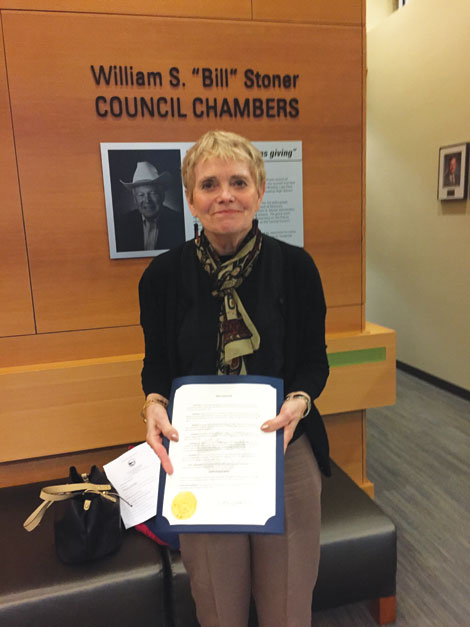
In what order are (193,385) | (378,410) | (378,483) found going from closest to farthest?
(193,385), (378,483), (378,410)

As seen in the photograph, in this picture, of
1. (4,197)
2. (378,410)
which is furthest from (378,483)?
(4,197)

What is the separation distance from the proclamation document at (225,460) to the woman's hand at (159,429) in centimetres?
2

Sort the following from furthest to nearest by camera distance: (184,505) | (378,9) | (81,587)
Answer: (378,9) → (81,587) → (184,505)

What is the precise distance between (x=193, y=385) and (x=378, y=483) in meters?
2.42

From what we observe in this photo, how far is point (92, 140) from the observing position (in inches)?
89.6

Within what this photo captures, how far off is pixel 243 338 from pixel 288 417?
25 centimetres

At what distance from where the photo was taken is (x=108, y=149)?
2.28m

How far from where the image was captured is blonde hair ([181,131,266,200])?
1230 millimetres

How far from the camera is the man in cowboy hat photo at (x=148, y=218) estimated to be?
92.8 inches

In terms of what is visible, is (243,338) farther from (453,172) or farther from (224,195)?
(453,172)

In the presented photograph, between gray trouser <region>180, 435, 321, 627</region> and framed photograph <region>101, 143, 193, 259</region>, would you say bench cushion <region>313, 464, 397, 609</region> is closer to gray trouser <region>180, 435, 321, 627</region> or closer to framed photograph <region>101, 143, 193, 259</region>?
gray trouser <region>180, 435, 321, 627</region>

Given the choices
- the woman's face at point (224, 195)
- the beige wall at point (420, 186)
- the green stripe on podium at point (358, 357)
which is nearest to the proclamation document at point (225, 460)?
the woman's face at point (224, 195)

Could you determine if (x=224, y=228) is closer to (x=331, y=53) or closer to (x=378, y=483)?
(x=331, y=53)

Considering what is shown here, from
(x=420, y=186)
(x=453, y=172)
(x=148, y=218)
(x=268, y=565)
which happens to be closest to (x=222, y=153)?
(x=268, y=565)
